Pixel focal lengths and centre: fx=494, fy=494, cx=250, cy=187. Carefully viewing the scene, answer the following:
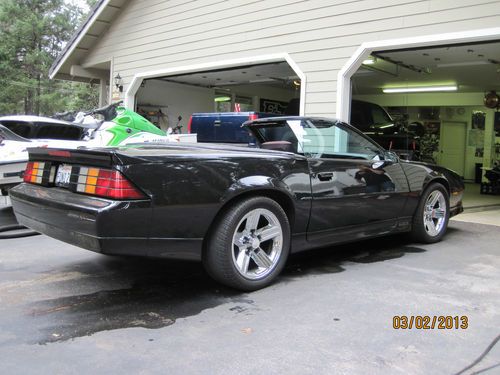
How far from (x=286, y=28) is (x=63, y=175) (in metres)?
6.68

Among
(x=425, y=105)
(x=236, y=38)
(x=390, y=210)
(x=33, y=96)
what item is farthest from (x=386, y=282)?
(x=33, y=96)

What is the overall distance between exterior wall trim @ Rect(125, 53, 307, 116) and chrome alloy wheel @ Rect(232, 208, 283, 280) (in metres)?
5.27

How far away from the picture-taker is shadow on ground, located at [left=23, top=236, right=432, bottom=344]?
10.9 feet

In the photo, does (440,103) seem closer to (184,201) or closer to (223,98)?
(223,98)

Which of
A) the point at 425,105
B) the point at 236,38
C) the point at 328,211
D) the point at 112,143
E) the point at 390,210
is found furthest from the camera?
the point at 425,105

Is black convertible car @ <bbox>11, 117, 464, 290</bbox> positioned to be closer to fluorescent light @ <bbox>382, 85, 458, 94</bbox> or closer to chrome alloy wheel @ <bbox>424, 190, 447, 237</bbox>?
chrome alloy wheel @ <bbox>424, 190, 447, 237</bbox>

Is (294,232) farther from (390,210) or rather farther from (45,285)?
(45,285)

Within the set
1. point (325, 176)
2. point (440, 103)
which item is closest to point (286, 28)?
point (325, 176)

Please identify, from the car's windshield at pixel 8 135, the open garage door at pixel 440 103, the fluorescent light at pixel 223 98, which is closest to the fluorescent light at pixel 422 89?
the open garage door at pixel 440 103

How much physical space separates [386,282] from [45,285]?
291 cm

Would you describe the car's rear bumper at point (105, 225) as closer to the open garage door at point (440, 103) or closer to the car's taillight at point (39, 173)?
the car's taillight at point (39, 173)

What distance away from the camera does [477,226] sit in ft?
24.0

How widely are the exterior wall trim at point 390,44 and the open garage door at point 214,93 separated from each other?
397 cm

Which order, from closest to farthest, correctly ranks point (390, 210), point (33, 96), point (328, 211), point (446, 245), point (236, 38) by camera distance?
1. point (328, 211)
2. point (390, 210)
3. point (446, 245)
4. point (236, 38)
5. point (33, 96)
